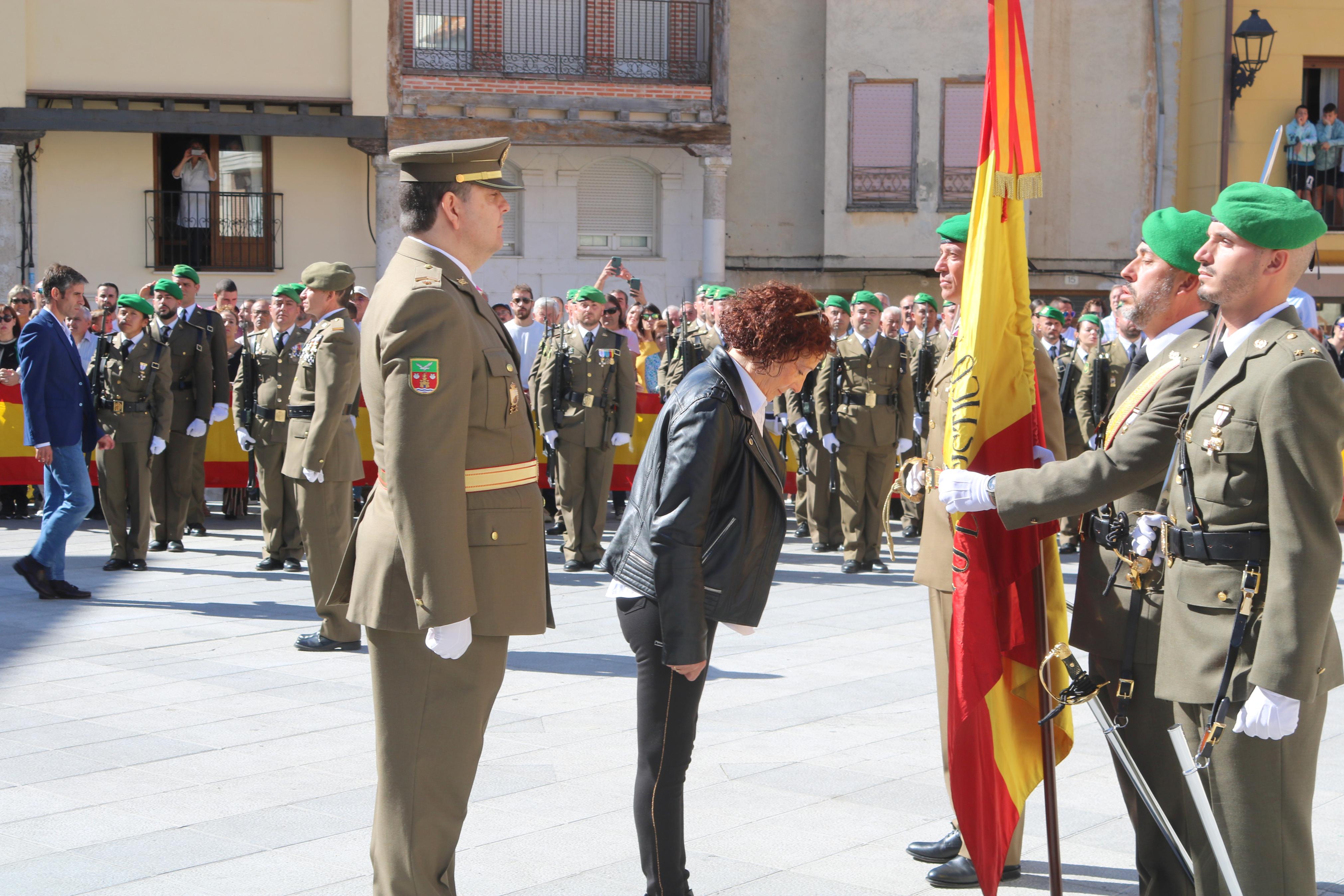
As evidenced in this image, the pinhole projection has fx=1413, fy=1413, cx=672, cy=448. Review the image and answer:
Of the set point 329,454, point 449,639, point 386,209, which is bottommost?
point 449,639

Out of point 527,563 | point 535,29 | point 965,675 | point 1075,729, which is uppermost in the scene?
point 535,29

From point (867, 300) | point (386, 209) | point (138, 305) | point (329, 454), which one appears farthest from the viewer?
point (386, 209)

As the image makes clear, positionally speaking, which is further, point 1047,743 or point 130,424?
point 130,424

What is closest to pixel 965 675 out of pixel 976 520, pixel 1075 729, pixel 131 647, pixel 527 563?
pixel 976 520

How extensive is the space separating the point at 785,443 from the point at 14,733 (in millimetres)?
8493

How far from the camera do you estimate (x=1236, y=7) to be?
2280cm

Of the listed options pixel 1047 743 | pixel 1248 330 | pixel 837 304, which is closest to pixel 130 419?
pixel 837 304

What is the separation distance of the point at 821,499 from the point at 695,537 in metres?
8.44

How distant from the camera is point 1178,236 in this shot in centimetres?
378

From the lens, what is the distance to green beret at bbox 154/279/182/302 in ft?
36.4

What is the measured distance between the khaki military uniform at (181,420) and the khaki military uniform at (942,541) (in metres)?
7.80

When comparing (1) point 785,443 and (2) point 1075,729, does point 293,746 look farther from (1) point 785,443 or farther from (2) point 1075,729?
(1) point 785,443

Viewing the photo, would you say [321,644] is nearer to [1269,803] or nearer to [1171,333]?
[1171,333]

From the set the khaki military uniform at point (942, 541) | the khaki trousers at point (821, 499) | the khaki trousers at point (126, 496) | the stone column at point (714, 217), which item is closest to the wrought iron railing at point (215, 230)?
the stone column at point (714, 217)
